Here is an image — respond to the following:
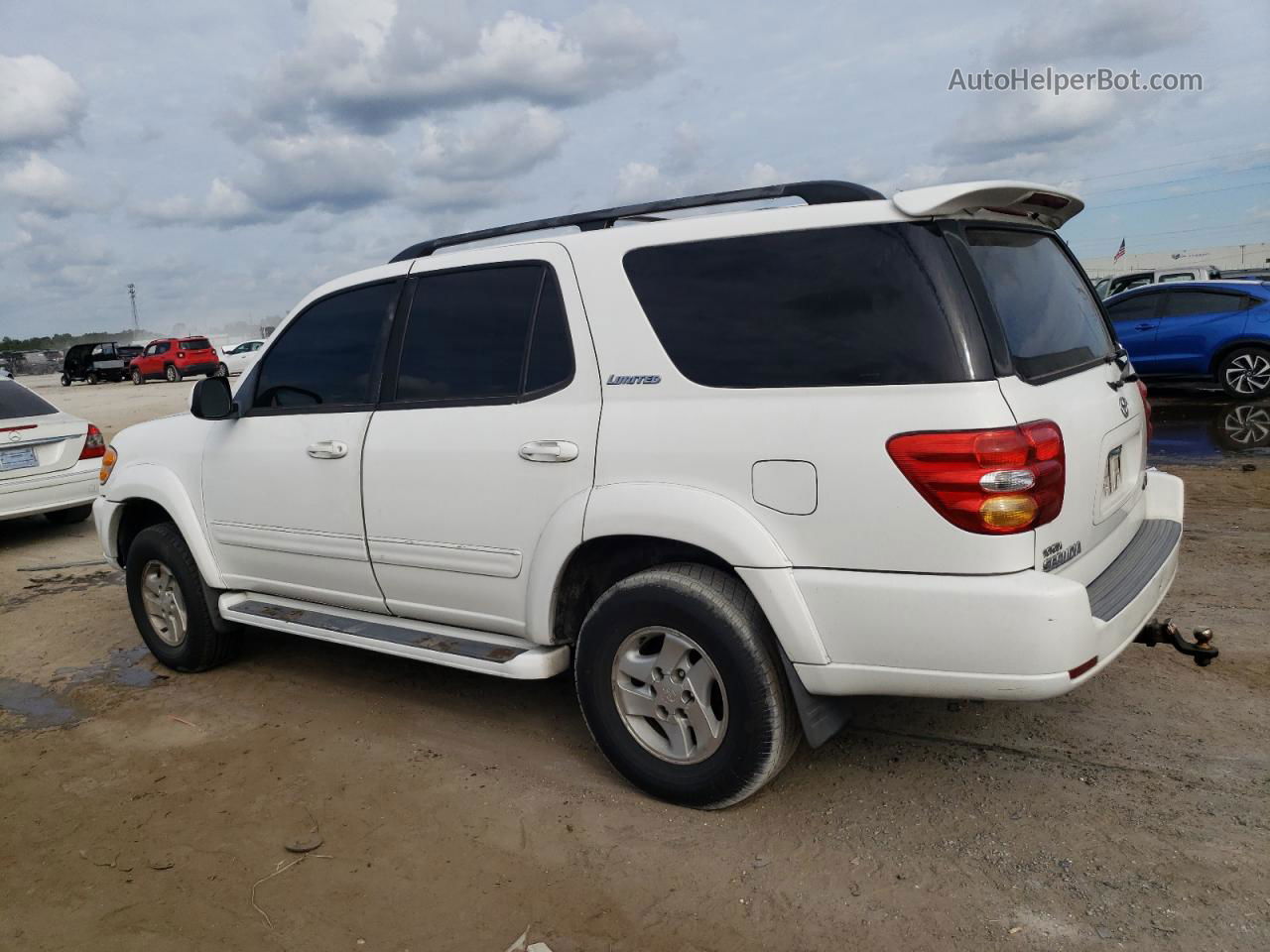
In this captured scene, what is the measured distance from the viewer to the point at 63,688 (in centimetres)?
511

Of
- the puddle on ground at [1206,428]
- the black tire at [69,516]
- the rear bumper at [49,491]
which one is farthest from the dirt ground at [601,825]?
the black tire at [69,516]

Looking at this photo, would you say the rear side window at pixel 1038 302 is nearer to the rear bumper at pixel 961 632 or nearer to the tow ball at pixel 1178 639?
the rear bumper at pixel 961 632

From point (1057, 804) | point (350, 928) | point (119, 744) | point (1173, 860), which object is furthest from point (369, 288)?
point (1173, 860)

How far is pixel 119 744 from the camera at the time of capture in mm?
4332

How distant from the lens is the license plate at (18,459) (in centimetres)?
821

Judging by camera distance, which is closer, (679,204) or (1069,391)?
(1069,391)

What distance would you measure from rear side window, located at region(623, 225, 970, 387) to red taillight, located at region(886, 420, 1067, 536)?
195 millimetres

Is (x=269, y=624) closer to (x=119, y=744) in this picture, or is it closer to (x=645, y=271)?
(x=119, y=744)

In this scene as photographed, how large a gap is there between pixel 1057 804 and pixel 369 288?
11.0 feet

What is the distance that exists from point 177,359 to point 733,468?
3824cm

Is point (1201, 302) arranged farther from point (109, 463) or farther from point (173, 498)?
point (109, 463)

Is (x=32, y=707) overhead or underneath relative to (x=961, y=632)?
underneath

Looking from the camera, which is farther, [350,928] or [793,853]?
[793,853]

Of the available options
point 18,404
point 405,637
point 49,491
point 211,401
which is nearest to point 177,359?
point 18,404
